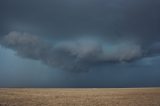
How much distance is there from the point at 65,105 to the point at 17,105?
797cm

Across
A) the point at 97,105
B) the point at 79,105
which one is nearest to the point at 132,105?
the point at 97,105

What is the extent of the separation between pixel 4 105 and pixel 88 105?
13757 mm

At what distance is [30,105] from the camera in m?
40.6

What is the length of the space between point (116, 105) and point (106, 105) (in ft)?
5.62

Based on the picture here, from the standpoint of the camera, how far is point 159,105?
132 feet

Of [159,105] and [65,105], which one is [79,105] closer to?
[65,105]

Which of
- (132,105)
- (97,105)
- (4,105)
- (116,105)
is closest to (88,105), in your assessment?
(97,105)

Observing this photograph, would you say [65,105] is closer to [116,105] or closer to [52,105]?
[52,105]

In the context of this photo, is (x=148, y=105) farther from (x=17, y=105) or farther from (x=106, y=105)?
(x=17, y=105)

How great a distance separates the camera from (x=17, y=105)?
133 ft

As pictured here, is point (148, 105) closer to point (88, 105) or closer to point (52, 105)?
point (88, 105)

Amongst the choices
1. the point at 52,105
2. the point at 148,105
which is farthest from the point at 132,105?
the point at 52,105

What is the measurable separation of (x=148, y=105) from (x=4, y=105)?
23.8 m

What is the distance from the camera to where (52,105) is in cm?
4116
